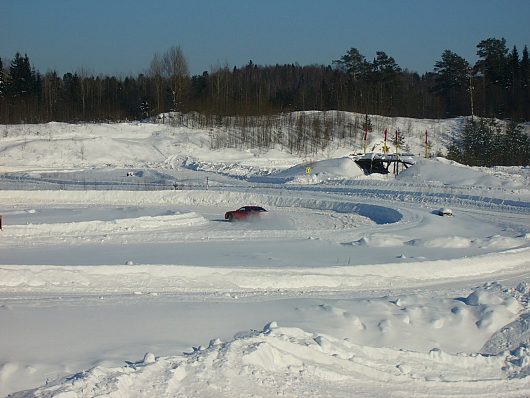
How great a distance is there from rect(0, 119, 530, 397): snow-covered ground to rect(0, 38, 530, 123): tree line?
6132 cm

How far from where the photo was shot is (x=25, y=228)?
23.9 m

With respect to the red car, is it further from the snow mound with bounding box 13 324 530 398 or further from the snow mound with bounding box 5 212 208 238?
the snow mound with bounding box 13 324 530 398

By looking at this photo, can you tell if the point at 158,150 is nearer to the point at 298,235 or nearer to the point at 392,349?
the point at 298,235

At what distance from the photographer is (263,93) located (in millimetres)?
106312

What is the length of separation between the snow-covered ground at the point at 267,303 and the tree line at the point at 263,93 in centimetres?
6132

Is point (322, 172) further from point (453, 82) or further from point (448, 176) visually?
point (453, 82)

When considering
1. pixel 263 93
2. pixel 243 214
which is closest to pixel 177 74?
pixel 263 93

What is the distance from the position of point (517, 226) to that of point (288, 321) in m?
19.0

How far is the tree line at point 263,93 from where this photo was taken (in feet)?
301

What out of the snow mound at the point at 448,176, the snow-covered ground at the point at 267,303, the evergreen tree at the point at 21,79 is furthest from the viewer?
the evergreen tree at the point at 21,79

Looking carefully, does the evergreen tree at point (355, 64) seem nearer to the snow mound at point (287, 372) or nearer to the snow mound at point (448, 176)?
the snow mound at point (448, 176)

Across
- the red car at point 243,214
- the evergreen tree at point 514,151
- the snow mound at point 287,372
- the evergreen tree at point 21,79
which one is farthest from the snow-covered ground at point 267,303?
the evergreen tree at point 21,79

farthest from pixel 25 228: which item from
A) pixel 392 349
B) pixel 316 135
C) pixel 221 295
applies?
pixel 316 135

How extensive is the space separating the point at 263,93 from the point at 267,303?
95.7 meters
